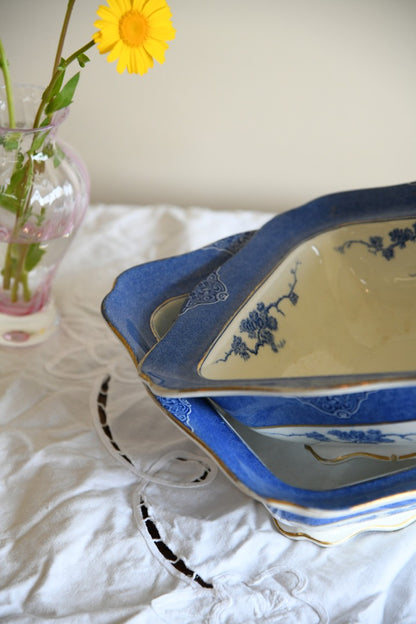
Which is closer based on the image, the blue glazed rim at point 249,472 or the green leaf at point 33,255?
the blue glazed rim at point 249,472

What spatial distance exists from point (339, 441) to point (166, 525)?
121mm

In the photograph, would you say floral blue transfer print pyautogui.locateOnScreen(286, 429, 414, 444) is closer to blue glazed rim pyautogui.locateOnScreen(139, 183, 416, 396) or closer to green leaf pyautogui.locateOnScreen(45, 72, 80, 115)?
blue glazed rim pyautogui.locateOnScreen(139, 183, 416, 396)

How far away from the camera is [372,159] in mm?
881

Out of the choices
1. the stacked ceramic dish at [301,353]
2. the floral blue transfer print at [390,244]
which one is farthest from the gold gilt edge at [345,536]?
the floral blue transfer print at [390,244]

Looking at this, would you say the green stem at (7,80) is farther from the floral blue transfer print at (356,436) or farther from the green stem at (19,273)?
the floral blue transfer print at (356,436)

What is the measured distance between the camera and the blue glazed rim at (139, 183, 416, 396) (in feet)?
1.14

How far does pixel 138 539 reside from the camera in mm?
416

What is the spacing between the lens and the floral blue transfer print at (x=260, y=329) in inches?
18.2

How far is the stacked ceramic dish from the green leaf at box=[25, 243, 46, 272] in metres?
0.10

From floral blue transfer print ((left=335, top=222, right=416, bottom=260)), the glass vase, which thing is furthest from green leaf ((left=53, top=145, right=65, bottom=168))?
floral blue transfer print ((left=335, top=222, right=416, bottom=260))

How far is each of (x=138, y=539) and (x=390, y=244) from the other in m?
0.32

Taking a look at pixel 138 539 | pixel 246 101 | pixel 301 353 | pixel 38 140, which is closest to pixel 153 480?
pixel 138 539

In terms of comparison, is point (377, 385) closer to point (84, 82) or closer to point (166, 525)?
point (166, 525)

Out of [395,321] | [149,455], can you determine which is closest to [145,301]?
[149,455]
